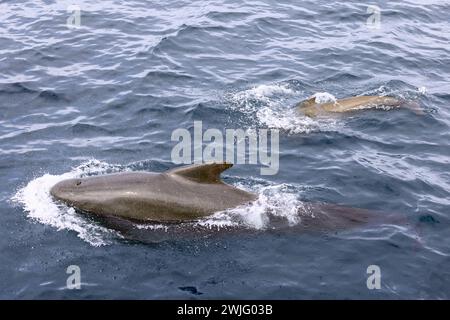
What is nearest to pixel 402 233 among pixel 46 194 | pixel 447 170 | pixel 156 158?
pixel 447 170

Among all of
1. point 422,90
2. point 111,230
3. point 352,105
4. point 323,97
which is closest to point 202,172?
point 111,230

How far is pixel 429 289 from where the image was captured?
11.1m

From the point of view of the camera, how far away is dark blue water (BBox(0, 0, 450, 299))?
1145cm

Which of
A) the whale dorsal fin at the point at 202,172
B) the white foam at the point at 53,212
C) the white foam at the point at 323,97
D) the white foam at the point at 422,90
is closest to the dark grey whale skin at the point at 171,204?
the whale dorsal fin at the point at 202,172

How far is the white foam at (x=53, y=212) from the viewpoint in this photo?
40.1ft

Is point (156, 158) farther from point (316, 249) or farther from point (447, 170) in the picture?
point (447, 170)

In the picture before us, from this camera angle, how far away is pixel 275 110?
59.0ft

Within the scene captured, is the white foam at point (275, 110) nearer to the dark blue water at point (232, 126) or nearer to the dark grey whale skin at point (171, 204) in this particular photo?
the dark blue water at point (232, 126)

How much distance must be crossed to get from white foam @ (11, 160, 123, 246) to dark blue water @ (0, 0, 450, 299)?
34mm

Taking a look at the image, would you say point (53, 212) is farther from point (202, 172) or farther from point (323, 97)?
point (323, 97)

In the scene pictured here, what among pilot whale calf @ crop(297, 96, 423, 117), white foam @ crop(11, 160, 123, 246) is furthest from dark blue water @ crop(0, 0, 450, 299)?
pilot whale calf @ crop(297, 96, 423, 117)

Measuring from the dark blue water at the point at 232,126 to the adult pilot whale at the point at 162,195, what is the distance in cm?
40

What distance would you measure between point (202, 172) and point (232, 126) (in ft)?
16.2
